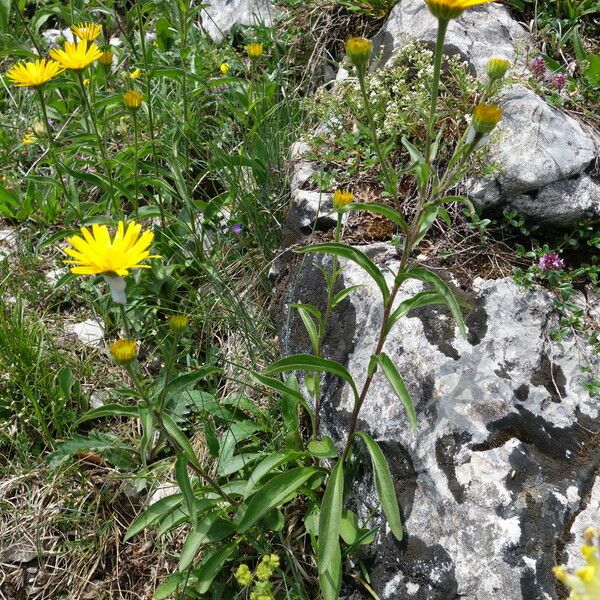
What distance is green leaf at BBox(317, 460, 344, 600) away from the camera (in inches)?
64.9

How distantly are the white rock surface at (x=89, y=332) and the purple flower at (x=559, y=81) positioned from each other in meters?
1.90

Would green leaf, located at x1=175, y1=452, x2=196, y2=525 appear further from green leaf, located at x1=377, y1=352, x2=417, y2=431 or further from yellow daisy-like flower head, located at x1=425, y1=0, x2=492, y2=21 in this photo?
yellow daisy-like flower head, located at x1=425, y1=0, x2=492, y2=21

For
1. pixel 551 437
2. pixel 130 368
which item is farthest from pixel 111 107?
pixel 551 437

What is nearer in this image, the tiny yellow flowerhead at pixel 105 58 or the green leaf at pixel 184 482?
the green leaf at pixel 184 482

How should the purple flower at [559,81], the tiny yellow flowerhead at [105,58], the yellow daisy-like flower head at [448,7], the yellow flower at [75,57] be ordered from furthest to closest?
1. the purple flower at [559,81]
2. the tiny yellow flowerhead at [105,58]
3. the yellow flower at [75,57]
4. the yellow daisy-like flower head at [448,7]

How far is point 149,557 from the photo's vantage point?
2148 millimetres

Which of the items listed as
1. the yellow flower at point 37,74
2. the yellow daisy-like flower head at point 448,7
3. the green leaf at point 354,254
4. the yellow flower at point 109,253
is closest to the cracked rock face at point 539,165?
the green leaf at point 354,254

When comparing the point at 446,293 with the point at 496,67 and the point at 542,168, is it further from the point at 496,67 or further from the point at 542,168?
the point at 542,168

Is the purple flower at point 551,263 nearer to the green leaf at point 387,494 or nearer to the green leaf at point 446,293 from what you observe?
the green leaf at point 446,293

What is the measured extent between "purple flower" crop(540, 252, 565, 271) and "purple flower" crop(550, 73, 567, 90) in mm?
785

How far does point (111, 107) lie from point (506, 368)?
2.12 metres

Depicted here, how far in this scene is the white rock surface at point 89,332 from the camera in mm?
2604

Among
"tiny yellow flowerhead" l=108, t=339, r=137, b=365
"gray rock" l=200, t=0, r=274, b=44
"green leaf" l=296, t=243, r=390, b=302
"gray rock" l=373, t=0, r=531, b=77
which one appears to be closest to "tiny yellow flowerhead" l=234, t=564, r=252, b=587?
"tiny yellow flowerhead" l=108, t=339, r=137, b=365

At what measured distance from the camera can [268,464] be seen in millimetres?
A: 1842
